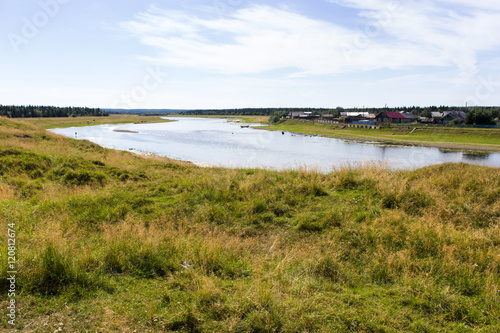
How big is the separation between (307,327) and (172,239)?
3348mm

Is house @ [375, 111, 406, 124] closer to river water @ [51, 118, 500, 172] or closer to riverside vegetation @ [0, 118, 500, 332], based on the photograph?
river water @ [51, 118, 500, 172]

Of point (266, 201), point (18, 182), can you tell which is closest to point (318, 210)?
point (266, 201)

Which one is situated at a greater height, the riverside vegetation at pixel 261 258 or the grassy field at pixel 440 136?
the grassy field at pixel 440 136

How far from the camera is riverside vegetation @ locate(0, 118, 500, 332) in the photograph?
12.6 feet

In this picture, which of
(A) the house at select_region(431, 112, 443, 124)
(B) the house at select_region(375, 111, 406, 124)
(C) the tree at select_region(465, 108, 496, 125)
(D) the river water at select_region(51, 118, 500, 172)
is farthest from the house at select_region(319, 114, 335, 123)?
(D) the river water at select_region(51, 118, 500, 172)

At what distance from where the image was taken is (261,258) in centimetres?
551

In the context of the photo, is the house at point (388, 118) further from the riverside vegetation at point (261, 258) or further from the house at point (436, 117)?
the riverside vegetation at point (261, 258)

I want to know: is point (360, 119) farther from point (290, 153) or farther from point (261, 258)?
point (261, 258)

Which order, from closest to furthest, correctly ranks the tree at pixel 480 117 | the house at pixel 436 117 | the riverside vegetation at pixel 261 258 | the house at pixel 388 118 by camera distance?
1. the riverside vegetation at pixel 261 258
2. the tree at pixel 480 117
3. the house at pixel 436 117
4. the house at pixel 388 118

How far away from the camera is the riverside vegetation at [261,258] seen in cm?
384

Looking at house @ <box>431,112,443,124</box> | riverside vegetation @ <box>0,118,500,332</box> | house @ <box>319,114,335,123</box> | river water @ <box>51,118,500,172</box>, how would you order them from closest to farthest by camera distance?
riverside vegetation @ <box>0,118,500,332</box>
river water @ <box>51,118,500,172</box>
house @ <box>431,112,443,124</box>
house @ <box>319,114,335,123</box>

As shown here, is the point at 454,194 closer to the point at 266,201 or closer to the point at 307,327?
the point at 266,201

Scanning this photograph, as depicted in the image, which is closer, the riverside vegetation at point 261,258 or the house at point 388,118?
the riverside vegetation at point 261,258

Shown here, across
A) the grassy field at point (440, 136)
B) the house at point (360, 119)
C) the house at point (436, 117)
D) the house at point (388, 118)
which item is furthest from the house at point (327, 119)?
the house at point (436, 117)
